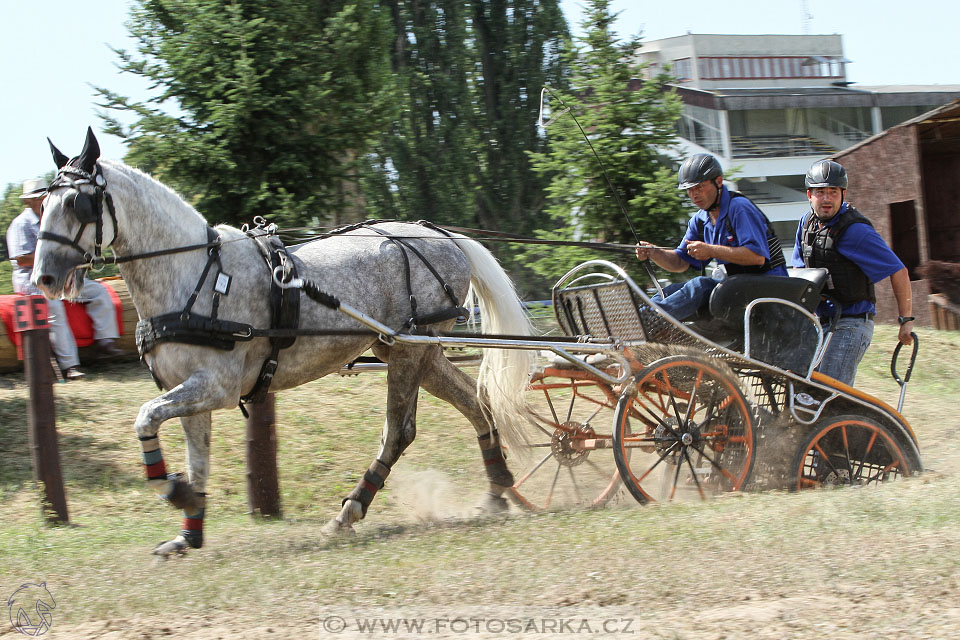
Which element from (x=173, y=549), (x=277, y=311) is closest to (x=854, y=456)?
(x=277, y=311)

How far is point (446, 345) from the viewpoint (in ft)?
17.4

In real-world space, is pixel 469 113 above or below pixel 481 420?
above

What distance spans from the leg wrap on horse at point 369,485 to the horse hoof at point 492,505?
0.79m

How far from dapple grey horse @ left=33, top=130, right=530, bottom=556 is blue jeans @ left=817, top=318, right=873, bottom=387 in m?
1.93

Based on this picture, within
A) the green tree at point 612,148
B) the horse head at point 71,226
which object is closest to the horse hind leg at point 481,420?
the horse head at point 71,226

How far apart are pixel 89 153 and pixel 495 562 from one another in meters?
2.76

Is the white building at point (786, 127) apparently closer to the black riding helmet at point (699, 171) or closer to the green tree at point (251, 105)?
the green tree at point (251, 105)

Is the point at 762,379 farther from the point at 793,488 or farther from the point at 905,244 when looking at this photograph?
the point at 905,244

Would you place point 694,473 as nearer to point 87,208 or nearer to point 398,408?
point 398,408

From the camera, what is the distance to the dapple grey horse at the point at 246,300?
14.3 feet

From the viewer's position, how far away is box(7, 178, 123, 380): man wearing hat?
7297 mm

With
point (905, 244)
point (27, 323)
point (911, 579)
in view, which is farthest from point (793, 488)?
point (905, 244)

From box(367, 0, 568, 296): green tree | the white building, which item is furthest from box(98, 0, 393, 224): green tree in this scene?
the white building

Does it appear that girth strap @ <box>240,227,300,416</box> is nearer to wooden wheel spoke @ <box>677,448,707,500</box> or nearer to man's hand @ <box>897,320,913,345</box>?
wooden wheel spoke @ <box>677,448,707,500</box>
